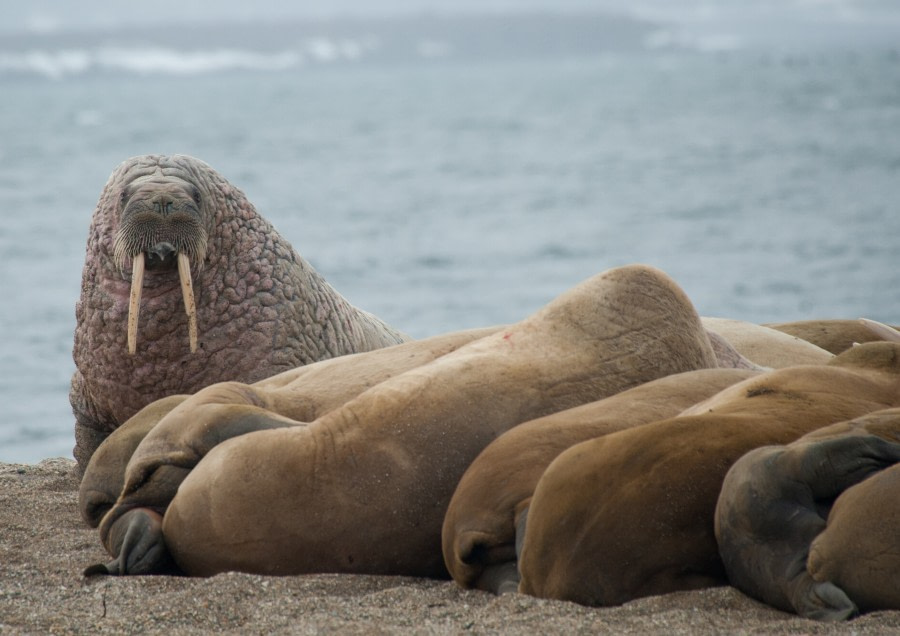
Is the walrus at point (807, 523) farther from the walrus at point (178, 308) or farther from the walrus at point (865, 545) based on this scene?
the walrus at point (178, 308)

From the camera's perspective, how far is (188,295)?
5.94 meters

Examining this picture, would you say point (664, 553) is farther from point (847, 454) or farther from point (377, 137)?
point (377, 137)

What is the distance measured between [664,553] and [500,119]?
66814 mm

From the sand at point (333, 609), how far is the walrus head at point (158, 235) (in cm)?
173

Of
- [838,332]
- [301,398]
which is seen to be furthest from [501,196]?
[301,398]

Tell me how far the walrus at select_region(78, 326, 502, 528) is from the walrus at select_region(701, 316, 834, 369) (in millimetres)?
1374

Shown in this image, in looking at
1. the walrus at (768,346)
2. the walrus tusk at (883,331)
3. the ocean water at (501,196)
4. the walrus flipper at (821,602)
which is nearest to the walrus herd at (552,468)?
the walrus flipper at (821,602)

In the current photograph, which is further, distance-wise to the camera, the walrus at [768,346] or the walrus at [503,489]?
the walrus at [768,346]

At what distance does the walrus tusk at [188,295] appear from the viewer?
19.5ft

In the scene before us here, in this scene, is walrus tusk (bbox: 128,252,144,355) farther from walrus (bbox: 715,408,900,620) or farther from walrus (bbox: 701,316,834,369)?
walrus (bbox: 715,408,900,620)

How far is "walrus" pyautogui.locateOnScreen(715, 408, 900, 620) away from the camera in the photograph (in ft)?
10.4

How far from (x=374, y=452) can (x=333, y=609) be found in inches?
20.2

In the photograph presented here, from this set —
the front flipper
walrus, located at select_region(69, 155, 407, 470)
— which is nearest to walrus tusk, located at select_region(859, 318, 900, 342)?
walrus, located at select_region(69, 155, 407, 470)

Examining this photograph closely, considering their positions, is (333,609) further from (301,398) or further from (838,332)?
(838,332)
